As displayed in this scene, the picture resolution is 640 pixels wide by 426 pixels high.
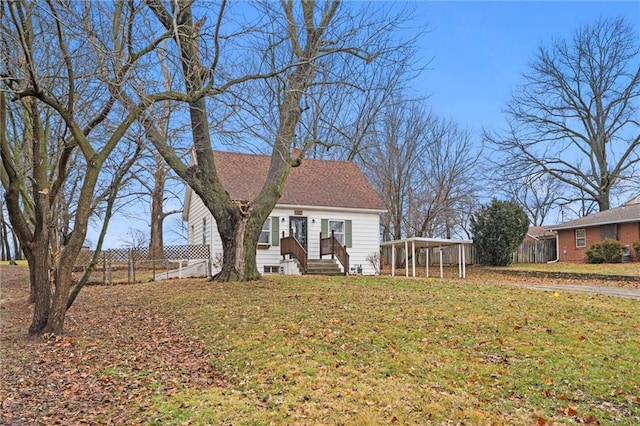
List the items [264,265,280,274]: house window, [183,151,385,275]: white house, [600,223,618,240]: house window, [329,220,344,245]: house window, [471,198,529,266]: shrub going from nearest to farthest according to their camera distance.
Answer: [183,151,385,275]: white house
[264,265,280,274]: house window
[329,220,344,245]: house window
[471,198,529,266]: shrub
[600,223,618,240]: house window

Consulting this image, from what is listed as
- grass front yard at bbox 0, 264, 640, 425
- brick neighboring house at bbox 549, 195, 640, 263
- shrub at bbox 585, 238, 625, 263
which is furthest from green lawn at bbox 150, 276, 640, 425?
brick neighboring house at bbox 549, 195, 640, 263

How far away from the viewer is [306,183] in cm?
2109

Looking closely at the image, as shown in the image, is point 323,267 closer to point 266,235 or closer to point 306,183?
point 266,235

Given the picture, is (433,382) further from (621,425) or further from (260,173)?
(260,173)

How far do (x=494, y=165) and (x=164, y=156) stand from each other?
2513 centimetres

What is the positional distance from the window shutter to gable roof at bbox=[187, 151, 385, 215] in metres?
0.71

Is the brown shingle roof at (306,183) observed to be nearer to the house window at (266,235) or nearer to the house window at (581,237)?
the house window at (266,235)

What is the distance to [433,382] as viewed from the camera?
17.9ft

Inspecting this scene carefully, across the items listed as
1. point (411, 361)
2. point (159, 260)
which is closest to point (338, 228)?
point (159, 260)

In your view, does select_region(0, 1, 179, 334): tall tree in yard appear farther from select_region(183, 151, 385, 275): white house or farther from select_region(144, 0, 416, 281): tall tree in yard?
select_region(183, 151, 385, 275): white house

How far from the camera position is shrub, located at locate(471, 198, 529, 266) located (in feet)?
77.2

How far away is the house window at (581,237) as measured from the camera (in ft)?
86.5

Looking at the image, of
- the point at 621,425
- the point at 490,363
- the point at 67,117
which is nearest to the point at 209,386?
→ the point at 490,363

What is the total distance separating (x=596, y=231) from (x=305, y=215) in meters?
16.6
